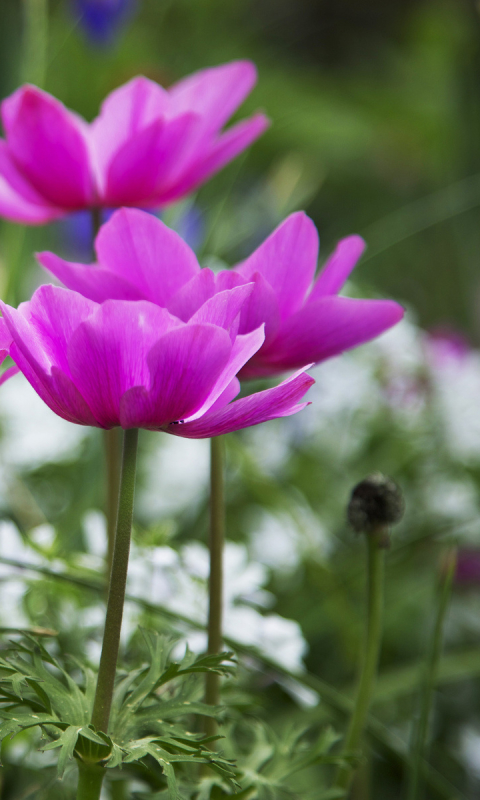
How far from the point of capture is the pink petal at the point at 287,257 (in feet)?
0.85

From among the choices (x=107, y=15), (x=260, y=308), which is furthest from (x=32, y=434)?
(x=107, y=15)

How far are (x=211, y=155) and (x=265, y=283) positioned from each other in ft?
0.47

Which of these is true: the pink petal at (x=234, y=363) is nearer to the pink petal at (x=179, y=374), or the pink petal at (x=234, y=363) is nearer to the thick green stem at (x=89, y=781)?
the pink petal at (x=179, y=374)

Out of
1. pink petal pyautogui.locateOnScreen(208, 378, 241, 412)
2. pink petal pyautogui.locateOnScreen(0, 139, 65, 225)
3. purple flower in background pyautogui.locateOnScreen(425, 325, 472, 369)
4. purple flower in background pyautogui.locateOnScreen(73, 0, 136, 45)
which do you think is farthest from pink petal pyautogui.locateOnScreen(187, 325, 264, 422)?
purple flower in background pyautogui.locateOnScreen(73, 0, 136, 45)

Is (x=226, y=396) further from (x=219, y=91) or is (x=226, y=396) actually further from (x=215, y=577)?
(x=219, y=91)

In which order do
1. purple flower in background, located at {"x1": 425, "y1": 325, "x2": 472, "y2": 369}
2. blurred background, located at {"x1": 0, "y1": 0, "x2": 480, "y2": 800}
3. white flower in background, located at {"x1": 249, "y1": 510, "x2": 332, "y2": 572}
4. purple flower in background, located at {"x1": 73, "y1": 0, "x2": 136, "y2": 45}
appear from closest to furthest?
blurred background, located at {"x1": 0, "y1": 0, "x2": 480, "y2": 800}
white flower in background, located at {"x1": 249, "y1": 510, "x2": 332, "y2": 572}
purple flower in background, located at {"x1": 425, "y1": 325, "x2": 472, "y2": 369}
purple flower in background, located at {"x1": 73, "y1": 0, "x2": 136, "y2": 45}

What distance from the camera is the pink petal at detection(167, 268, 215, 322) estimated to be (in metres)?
0.23

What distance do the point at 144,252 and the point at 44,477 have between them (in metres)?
0.52

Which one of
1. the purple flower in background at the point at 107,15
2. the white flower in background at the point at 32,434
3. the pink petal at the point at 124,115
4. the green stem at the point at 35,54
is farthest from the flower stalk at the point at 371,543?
the purple flower in background at the point at 107,15

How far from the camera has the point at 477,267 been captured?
1.21 meters

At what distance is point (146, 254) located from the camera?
25cm

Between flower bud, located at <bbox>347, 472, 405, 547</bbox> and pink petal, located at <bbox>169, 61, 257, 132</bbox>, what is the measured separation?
192 mm

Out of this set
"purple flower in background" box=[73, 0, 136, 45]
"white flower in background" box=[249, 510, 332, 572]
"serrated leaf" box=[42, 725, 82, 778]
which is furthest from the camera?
"purple flower in background" box=[73, 0, 136, 45]

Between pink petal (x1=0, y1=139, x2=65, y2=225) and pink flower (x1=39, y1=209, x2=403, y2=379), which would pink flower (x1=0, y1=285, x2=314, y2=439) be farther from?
pink petal (x1=0, y1=139, x2=65, y2=225)
